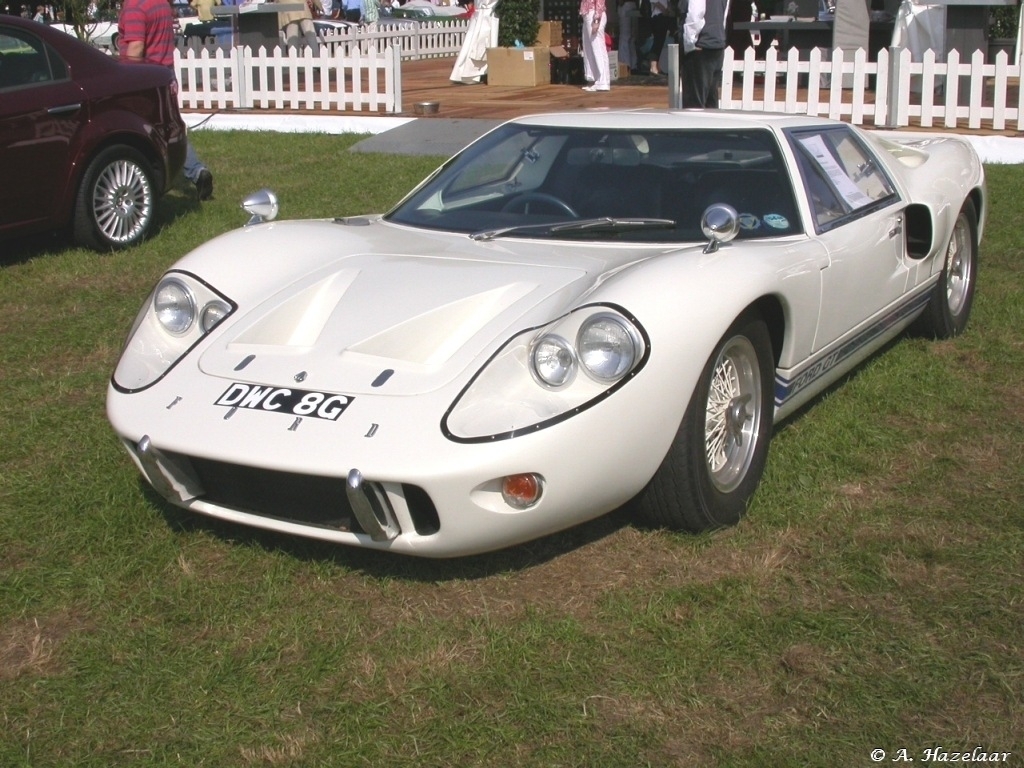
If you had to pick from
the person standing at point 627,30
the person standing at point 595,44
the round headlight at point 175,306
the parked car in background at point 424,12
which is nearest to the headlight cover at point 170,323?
the round headlight at point 175,306

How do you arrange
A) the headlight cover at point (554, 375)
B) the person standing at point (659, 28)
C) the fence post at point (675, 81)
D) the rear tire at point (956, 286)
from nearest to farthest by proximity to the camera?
the headlight cover at point (554, 375), the rear tire at point (956, 286), the fence post at point (675, 81), the person standing at point (659, 28)

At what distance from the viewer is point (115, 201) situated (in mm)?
8156

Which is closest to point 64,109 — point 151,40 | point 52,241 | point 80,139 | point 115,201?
point 80,139

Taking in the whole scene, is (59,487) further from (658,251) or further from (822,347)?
(822,347)

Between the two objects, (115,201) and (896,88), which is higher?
(896,88)

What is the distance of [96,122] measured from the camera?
7.86m

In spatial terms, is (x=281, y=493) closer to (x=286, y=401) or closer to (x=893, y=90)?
(x=286, y=401)

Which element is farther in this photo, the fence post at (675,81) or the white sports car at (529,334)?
the fence post at (675,81)

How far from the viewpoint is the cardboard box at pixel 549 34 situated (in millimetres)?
18566

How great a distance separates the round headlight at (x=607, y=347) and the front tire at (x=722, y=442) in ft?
0.95

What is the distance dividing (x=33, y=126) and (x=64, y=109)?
277 mm

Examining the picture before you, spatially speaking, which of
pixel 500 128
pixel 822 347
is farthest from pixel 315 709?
pixel 500 128

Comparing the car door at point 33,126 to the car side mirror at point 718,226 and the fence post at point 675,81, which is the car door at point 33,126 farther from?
the fence post at point 675,81

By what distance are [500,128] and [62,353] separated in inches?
95.7
